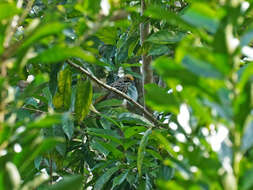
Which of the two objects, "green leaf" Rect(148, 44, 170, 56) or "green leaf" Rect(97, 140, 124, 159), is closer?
"green leaf" Rect(148, 44, 170, 56)

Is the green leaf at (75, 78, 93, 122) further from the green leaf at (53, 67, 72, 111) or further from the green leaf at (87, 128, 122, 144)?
the green leaf at (87, 128, 122, 144)

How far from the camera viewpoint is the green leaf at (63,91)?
1268mm

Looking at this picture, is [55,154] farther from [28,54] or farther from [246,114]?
[246,114]

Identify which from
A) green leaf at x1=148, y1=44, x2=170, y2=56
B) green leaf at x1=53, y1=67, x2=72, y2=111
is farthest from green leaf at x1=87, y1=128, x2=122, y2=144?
green leaf at x1=148, y1=44, x2=170, y2=56

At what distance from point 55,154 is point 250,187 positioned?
1.16 meters

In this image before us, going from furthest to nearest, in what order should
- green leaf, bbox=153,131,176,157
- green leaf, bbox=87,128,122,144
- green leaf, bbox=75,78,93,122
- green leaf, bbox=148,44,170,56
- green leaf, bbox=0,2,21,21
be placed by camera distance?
green leaf, bbox=87,128,122,144 < green leaf, bbox=148,44,170,56 < green leaf, bbox=75,78,93,122 < green leaf, bbox=153,131,176,157 < green leaf, bbox=0,2,21,21

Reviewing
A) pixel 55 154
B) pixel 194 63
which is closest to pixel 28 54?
pixel 194 63

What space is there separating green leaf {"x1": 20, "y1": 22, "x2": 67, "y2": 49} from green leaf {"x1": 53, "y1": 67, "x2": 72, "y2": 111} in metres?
0.69

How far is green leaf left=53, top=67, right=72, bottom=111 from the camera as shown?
4.16 feet

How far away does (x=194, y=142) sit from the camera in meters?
0.63

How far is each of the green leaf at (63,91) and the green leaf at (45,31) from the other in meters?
0.69

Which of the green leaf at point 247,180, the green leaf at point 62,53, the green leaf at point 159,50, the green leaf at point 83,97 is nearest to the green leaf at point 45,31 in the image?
the green leaf at point 62,53

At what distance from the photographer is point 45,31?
55 centimetres

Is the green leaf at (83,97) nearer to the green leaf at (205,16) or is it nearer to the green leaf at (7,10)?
the green leaf at (7,10)
